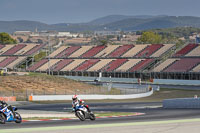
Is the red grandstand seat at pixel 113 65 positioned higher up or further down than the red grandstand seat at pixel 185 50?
further down

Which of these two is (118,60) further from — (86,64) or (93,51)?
(93,51)

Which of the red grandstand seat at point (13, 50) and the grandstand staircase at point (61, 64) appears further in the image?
the red grandstand seat at point (13, 50)

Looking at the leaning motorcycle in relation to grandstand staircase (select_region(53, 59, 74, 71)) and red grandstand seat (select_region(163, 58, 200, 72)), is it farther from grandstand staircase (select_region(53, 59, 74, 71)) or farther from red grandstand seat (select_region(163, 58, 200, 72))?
grandstand staircase (select_region(53, 59, 74, 71))

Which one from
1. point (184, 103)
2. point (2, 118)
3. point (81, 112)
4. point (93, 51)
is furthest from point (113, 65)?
point (2, 118)

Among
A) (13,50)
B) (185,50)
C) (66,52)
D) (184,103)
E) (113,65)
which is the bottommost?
(184,103)

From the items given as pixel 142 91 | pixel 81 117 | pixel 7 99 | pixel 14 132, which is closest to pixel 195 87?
pixel 142 91

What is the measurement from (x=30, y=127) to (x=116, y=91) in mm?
51528

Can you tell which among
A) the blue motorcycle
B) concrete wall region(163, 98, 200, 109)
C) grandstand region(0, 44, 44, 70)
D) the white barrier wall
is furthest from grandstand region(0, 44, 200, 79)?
the blue motorcycle

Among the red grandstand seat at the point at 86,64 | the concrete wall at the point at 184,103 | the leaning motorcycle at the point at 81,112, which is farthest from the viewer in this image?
the red grandstand seat at the point at 86,64

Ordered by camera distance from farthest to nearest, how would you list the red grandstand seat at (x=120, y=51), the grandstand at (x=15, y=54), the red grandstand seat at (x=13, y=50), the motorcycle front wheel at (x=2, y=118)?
the red grandstand seat at (x=13, y=50)
the grandstand at (x=15, y=54)
the red grandstand seat at (x=120, y=51)
the motorcycle front wheel at (x=2, y=118)

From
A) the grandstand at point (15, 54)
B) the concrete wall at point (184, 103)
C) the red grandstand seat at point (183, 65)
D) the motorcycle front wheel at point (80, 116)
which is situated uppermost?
the grandstand at point (15, 54)

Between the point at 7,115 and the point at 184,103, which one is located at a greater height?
the point at 7,115

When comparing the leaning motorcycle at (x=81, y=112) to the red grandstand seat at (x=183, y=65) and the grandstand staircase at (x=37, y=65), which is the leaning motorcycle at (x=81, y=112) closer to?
the red grandstand seat at (x=183, y=65)

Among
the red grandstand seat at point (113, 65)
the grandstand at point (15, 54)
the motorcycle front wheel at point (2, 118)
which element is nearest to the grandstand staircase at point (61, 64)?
the grandstand at point (15, 54)
